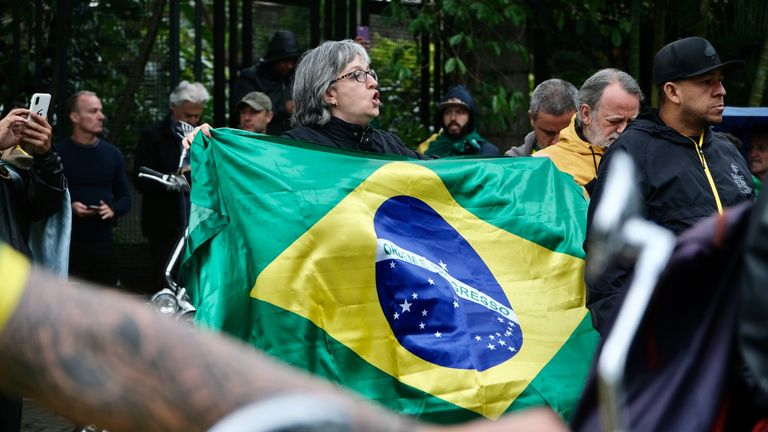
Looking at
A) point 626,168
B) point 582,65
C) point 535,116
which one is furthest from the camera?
point 582,65

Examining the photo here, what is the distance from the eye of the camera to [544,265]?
18.0 ft

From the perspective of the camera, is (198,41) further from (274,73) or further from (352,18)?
(352,18)

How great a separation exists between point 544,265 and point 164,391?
418 cm

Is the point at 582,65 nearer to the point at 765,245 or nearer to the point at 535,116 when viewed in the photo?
the point at 535,116

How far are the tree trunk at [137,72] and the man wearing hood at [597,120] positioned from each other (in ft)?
17.7

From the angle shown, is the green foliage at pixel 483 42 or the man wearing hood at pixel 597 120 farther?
the green foliage at pixel 483 42

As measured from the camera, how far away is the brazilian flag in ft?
16.1

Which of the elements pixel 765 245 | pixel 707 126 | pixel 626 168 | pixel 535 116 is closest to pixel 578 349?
pixel 707 126

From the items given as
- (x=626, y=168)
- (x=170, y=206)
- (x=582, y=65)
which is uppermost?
(x=626, y=168)

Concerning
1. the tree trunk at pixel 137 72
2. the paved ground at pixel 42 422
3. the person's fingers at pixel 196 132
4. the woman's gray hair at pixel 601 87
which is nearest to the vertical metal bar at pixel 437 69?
the tree trunk at pixel 137 72

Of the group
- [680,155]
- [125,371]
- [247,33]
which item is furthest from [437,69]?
[125,371]

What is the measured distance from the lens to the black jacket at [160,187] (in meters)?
9.30

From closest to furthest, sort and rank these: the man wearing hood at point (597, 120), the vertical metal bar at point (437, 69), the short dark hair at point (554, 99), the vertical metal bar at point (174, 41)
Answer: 1. the man wearing hood at point (597, 120)
2. the short dark hair at point (554, 99)
3. the vertical metal bar at point (174, 41)
4. the vertical metal bar at point (437, 69)

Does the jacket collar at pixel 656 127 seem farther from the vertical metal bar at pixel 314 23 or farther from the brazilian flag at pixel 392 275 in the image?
the vertical metal bar at pixel 314 23
